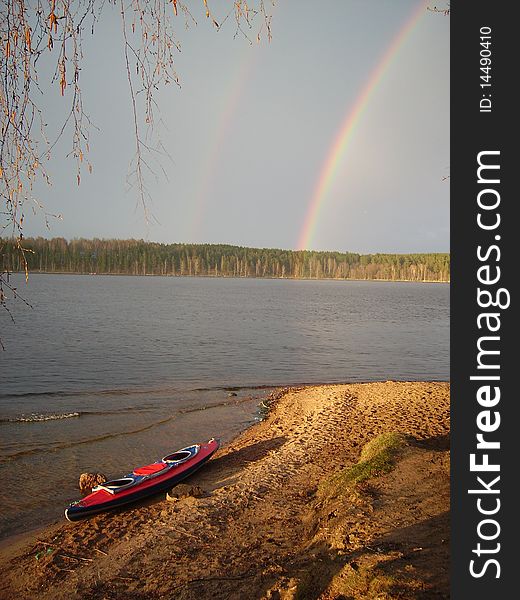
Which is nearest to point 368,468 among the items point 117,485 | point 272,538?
point 272,538

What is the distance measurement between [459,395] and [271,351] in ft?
116

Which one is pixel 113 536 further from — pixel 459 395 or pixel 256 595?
pixel 459 395

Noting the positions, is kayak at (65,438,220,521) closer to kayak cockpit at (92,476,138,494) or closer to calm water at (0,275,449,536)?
kayak cockpit at (92,476,138,494)

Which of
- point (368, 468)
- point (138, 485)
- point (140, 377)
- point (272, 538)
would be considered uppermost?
point (368, 468)

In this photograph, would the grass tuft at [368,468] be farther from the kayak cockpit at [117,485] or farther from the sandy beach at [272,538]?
the kayak cockpit at [117,485]

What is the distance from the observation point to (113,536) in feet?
29.8

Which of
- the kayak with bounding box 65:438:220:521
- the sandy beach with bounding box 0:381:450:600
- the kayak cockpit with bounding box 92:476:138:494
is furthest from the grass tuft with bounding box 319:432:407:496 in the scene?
the kayak cockpit with bounding box 92:476:138:494

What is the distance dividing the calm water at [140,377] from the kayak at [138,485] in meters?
1.08

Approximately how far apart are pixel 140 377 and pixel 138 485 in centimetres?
1726

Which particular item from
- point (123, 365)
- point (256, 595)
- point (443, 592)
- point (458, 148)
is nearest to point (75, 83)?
Answer: point (458, 148)

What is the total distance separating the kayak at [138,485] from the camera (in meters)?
9.91

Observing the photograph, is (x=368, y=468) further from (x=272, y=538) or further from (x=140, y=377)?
(x=140, y=377)

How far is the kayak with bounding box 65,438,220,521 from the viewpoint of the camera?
9914mm

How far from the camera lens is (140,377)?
27391 millimetres
